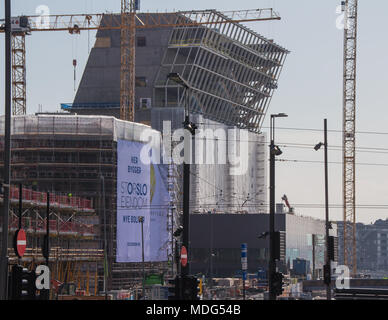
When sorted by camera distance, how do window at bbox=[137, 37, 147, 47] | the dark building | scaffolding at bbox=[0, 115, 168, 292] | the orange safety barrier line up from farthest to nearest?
window at bbox=[137, 37, 147, 47]
the dark building
scaffolding at bbox=[0, 115, 168, 292]
the orange safety barrier

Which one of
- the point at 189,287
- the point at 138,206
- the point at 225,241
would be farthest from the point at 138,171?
the point at 189,287

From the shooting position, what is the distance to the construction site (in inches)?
4119

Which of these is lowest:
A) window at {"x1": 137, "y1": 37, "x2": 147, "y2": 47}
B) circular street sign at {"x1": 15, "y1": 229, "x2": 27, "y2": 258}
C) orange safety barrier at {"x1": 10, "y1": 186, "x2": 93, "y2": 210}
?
circular street sign at {"x1": 15, "y1": 229, "x2": 27, "y2": 258}

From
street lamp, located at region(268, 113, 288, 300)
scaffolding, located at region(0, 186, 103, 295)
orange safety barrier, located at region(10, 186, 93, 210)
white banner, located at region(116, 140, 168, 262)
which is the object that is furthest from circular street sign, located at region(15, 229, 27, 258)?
white banner, located at region(116, 140, 168, 262)

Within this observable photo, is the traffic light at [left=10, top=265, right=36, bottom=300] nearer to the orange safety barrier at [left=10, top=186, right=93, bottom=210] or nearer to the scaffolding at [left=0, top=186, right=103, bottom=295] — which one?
the orange safety barrier at [left=10, top=186, right=93, bottom=210]

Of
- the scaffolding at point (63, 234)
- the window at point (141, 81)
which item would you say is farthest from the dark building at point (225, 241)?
the scaffolding at point (63, 234)

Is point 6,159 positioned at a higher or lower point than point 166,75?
lower

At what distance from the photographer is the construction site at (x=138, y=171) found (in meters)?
105

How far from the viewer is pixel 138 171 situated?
11844 cm

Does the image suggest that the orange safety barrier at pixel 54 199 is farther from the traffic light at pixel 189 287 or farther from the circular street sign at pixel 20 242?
the circular street sign at pixel 20 242

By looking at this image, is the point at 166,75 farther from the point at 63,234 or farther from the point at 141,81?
the point at 63,234

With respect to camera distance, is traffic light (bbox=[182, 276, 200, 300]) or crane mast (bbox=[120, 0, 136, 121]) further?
crane mast (bbox=[120, 0, 136, 121])

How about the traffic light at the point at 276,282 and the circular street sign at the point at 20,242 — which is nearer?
the circular street sign at the point at 20,242
